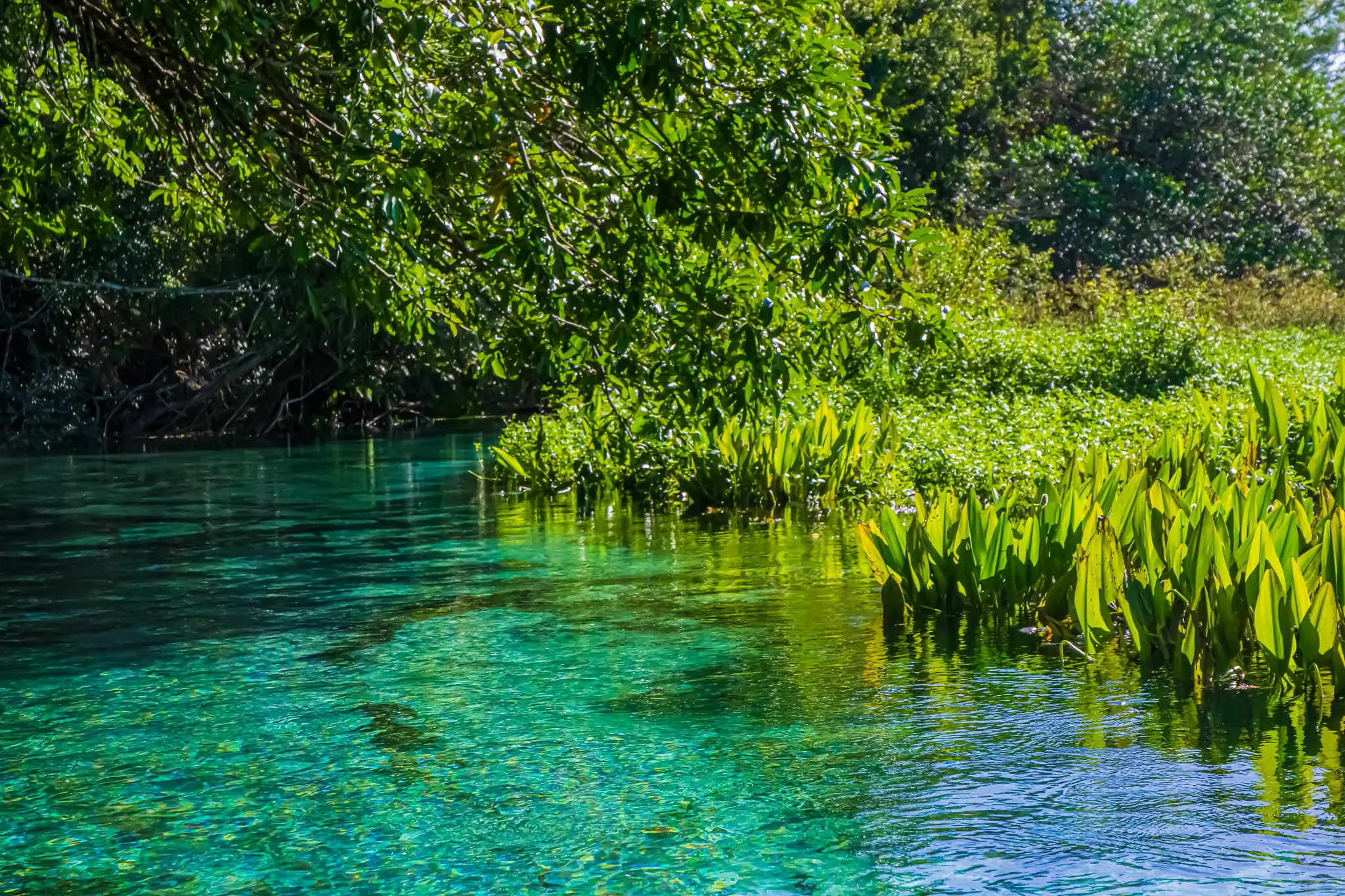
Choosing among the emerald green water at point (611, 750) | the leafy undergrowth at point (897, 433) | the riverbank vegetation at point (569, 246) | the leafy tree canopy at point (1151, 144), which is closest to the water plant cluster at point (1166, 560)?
the emerald green water at point (611, 750)

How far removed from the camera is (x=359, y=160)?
8336 mm

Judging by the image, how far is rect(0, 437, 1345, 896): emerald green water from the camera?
15.9ft

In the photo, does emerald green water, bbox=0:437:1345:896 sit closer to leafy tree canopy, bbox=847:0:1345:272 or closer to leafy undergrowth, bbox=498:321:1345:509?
leafy undergrowth, bbox=498:321:1345:509

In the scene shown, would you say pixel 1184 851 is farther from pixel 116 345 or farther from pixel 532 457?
pixel 116 345

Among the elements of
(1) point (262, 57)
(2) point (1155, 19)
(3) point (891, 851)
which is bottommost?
(3) point (891, 851)

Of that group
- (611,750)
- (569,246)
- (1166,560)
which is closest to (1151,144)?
(569,246)

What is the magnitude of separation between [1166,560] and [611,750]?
9.45ft

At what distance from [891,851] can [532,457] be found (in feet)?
42.0

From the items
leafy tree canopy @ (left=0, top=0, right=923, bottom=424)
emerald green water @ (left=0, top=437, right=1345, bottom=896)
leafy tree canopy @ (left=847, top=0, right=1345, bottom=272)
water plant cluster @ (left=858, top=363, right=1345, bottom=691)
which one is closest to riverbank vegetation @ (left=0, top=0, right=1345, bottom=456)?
leafy tree canopy @ (left=0, top=0, right=923, bottom=424)

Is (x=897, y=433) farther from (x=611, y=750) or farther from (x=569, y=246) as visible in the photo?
(x=611, y=750)

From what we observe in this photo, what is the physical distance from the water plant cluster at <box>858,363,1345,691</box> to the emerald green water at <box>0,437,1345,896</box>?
26 centimetres

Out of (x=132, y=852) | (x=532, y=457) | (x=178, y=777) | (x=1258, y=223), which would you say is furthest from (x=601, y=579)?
(x=1258, y=223)

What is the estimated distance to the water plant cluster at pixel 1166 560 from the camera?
21.5ft

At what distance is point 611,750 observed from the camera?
6.20 m
